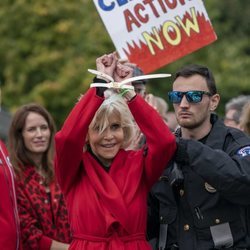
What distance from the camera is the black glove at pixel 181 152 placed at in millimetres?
5039

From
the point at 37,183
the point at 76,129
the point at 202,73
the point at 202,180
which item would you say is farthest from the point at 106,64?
the point at 37,183

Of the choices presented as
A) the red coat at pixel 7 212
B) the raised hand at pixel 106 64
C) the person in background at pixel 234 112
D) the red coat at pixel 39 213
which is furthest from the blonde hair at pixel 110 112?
the person in background at pixel 234 112

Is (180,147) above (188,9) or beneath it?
beneath

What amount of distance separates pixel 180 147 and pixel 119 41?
1527mm

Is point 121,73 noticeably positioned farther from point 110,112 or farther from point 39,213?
point 39,213

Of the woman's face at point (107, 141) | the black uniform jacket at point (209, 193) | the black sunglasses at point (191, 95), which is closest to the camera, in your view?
the black uniform jacket at point (209, 193)

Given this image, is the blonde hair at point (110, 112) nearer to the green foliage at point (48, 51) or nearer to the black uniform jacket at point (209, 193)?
the black uniform jacket at point (209, 193)

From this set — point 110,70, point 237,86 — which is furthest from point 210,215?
point 237,86

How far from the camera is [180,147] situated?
16.6 ft

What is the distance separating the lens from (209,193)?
5.12 m

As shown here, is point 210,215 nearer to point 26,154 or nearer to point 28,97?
point 26,154

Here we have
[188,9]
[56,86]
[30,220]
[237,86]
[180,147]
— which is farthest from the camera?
[237,86]

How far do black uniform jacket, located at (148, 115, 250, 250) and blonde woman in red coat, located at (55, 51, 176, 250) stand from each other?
15 centimetres

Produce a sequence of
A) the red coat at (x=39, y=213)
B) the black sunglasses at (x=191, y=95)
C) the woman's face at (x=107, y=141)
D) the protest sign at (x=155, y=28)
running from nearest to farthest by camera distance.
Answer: the black sunglasses at (x=191, y=95) < the woman's face at (x=107, y=141) < the protest sign at (x=155, y=28) < the red coat at (x=39, y=213)
